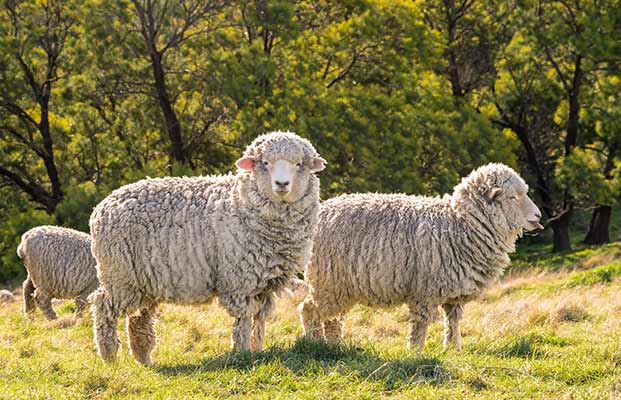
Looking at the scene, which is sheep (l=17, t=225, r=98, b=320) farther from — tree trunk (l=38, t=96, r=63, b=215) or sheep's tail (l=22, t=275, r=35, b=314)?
tree trunk (l=38, t=96, r=63, b=215)

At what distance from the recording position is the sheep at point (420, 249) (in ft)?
25.6

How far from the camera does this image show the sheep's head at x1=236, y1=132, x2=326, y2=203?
6742 mm

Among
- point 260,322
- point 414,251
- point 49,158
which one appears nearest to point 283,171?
point 260,322

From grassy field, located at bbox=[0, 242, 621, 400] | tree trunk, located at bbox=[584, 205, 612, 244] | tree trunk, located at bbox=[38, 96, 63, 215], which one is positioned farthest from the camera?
tree trunk, located at bbox=[584, 205, 612, 244]

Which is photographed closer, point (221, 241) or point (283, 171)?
point (283, 171)

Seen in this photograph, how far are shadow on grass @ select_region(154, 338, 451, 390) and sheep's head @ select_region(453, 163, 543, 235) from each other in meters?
2.37

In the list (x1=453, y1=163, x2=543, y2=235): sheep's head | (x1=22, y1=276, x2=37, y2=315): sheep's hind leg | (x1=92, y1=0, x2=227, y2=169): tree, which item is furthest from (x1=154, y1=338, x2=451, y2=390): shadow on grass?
(x1=92, y1=0, x2=227, y2=169): tree

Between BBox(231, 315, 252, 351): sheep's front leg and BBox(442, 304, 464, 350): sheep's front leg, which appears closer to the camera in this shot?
BBox(231, 315, 252, 351): sheep's front leg

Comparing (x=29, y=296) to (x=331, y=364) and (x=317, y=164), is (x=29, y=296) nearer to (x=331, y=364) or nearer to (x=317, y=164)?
(x=317, y=164)

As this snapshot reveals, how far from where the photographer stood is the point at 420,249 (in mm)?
7875

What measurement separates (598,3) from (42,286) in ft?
49.1

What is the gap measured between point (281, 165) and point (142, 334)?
2219mm

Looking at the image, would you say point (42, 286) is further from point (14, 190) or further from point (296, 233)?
point (14, 190)

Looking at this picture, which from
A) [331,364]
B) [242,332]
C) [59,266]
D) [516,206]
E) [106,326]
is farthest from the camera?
[59,266]
